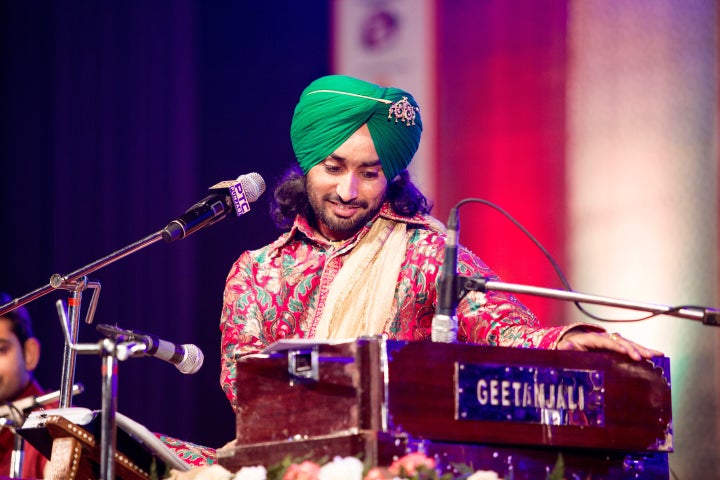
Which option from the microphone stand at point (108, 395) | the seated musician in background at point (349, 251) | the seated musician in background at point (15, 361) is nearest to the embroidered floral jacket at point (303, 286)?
the seated musician in background at point (349, 251)

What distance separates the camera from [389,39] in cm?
444

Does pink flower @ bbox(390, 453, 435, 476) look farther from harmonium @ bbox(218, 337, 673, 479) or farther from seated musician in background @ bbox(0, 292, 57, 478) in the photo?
seated musician in background @ bbox(0, 292, 57, 478)

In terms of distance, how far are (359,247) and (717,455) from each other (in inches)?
62.6

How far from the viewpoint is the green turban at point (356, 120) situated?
3.23 meters

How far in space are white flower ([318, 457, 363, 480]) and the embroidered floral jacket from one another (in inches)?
44.1

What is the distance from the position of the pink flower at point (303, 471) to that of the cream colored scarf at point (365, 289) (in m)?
0.98

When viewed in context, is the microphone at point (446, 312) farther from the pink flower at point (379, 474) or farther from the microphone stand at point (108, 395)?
the microphone stand at point (108, 395)

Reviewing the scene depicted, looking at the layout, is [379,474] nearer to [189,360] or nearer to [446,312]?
[446,312]

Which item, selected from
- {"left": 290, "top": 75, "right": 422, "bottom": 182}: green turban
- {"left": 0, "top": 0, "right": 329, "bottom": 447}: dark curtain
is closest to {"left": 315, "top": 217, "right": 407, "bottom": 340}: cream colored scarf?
{"left": 290, "top": 75, "right": 422, "bottom": 182}: green turban

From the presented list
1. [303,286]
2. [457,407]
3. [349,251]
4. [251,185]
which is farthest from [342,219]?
[457,407]

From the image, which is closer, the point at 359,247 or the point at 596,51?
the point at 359,247

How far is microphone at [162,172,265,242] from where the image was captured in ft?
8.82

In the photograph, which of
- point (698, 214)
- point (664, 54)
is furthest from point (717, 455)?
point (664, 54)

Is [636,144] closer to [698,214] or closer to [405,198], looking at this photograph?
[698,214]
